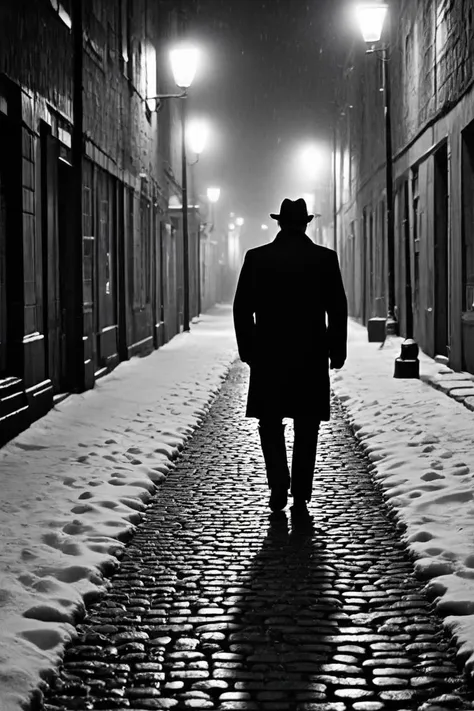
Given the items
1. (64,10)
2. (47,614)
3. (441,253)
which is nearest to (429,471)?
(47,614)

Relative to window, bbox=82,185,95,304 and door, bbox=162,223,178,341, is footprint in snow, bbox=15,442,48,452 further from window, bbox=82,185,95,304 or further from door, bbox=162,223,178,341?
door, bbox=162,223,178,341

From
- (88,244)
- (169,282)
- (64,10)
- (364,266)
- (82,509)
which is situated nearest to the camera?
(82,509)

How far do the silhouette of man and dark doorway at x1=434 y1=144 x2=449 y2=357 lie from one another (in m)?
10.2

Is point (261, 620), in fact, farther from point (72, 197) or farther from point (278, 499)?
point (72, 197)

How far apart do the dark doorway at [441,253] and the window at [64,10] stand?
6282mm

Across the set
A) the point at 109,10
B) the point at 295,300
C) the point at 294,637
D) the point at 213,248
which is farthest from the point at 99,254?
the point at 213,248

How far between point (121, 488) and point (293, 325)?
1.53 m

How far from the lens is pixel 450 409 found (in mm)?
10500

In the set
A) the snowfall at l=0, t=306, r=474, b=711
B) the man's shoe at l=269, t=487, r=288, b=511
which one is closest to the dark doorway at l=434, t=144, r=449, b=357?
the snowfall at l=0, t=306, r=474, b=711

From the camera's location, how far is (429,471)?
7.01 m

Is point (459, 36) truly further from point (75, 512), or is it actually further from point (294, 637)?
point (294, 637)

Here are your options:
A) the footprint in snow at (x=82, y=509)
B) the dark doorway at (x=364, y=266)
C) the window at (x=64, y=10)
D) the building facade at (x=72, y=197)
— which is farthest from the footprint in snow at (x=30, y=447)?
the dark doorway at (x=364, y=266)

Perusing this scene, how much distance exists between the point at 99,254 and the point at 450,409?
568 cm

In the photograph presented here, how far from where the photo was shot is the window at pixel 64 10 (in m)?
11.1
